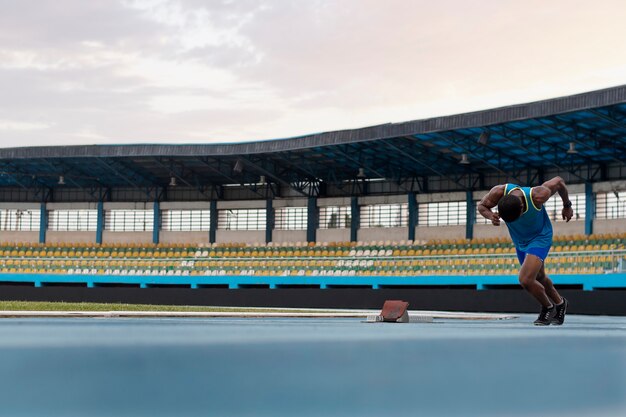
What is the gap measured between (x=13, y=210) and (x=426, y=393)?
69.8m

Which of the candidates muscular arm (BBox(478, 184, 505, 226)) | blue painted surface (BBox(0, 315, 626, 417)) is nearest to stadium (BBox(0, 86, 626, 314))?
muscular arm (BBox(478, 184, 505, 226))

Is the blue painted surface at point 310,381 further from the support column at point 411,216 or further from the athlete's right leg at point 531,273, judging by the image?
the support column at point 411,216

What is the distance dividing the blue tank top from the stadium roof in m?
25.5

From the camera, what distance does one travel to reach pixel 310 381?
22.4ft

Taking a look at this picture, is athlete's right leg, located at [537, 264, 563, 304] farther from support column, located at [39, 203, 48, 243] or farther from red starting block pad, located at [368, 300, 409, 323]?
support column, located at [39, 203, 48, 243]

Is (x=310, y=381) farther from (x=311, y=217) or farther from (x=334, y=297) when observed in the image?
(x=311, y=217)

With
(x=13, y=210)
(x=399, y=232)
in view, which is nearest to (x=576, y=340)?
(x=399, y=232)

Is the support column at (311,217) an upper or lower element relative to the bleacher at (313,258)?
upper

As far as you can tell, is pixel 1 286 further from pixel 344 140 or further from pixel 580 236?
pixel 580 236

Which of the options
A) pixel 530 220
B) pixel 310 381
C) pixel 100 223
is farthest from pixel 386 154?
pixel 310 381

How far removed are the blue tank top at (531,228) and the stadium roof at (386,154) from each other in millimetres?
25454

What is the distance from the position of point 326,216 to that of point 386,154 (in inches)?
420

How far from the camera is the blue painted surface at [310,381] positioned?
5.31 meters

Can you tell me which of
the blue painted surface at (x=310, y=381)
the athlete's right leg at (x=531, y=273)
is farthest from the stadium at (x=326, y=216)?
the blue painted surface at (x=310, y=381)
